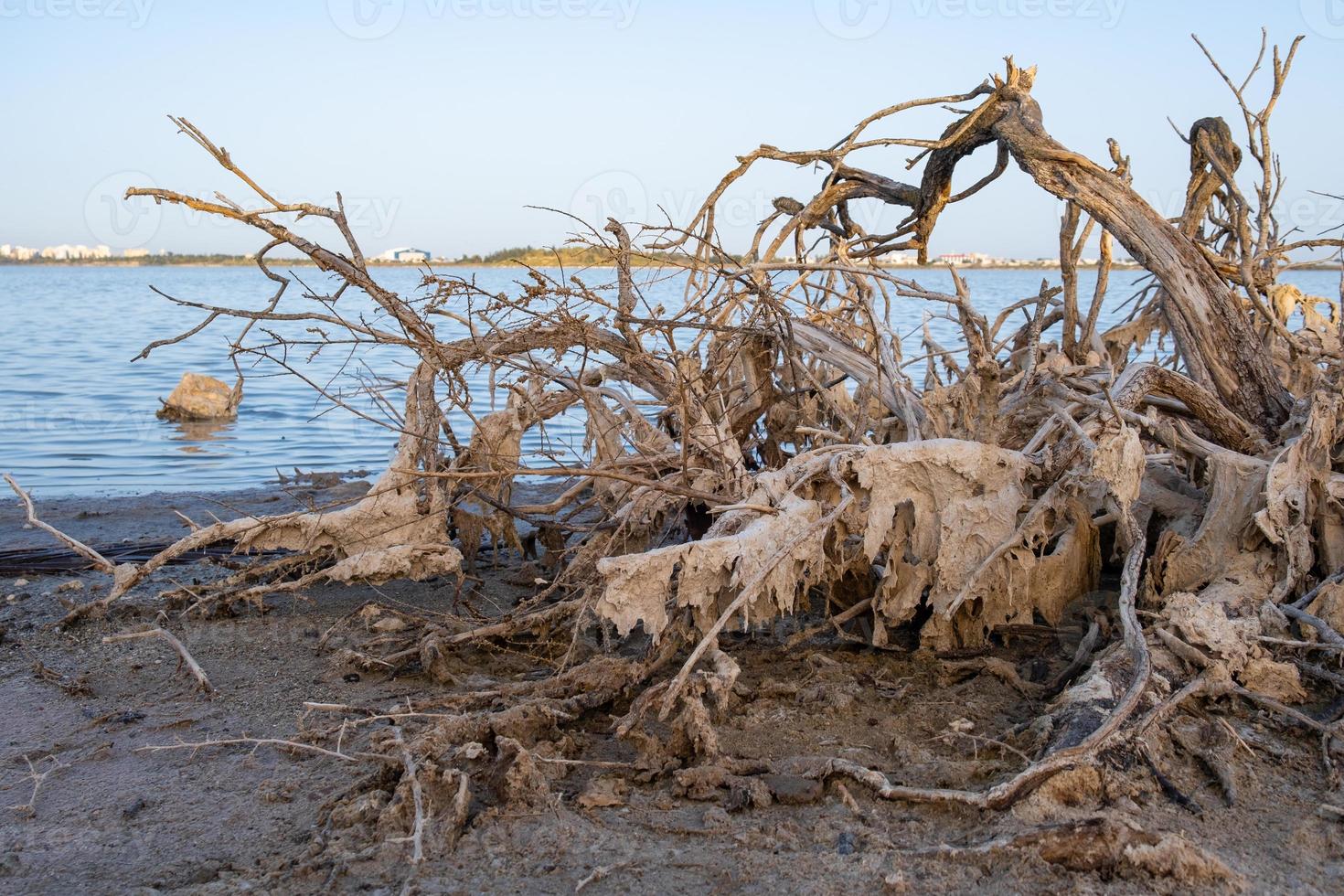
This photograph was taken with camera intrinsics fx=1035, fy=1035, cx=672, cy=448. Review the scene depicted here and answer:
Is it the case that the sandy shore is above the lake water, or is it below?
above

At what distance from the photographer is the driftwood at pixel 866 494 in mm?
3170

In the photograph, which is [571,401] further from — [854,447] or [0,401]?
[0,401]

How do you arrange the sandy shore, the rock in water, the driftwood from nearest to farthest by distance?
1. the sandy shore
2. the driftwood
3. the rock in water

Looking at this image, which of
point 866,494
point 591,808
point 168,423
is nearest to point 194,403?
point 168,423

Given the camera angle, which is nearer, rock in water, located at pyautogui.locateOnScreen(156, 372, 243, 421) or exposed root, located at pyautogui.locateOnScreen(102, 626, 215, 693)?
exposed root, located at pyautogui.locateOnScreen(102, 626, 215, 693)

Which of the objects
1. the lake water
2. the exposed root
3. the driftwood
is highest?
the driftwood

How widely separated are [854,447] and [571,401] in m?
1.81

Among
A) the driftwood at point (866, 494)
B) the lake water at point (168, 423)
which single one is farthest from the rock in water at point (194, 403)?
the driftwood at point (866, 494)

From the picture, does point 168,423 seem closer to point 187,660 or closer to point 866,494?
point 187,660

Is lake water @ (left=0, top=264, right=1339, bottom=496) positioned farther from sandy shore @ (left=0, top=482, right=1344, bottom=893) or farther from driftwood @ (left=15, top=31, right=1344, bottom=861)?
sandy shore @ (left=0, top=482, right=1344, bottom=893)

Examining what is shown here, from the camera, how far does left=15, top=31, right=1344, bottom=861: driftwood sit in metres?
3.17

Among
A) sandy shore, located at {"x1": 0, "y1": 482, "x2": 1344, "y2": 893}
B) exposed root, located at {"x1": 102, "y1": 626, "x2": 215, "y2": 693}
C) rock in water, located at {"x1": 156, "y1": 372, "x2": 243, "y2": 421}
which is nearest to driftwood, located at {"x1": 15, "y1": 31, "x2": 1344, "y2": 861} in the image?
sandy shore, located at {"x1": 0, "y1": 482, "x2": 1344, "y2": 893}

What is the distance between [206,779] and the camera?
2.95 m

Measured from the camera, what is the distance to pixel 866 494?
12.2ft
